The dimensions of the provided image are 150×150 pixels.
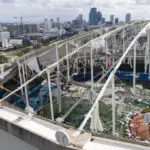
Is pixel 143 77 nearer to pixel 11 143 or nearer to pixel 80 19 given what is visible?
pixel 11 143

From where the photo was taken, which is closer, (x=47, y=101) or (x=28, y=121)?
(x=28, y=121)

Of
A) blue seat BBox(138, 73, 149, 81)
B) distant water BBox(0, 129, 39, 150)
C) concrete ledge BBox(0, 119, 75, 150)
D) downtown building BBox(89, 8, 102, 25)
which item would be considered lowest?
blue seat BBox(138, 73, 149, 81)

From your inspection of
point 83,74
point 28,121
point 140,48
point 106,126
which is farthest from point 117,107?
point 140,48

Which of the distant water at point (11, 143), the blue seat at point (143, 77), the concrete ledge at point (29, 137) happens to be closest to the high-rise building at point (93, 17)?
the blue seat at point (143, 77)

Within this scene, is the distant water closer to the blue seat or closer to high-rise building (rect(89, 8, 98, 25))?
the blue seat

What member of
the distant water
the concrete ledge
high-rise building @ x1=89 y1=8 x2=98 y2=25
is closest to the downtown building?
high-rise building @ x1=89 y1=8 x2=98 y2=25

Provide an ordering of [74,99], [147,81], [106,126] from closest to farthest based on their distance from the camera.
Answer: [106,126] < [74,99] < [147,81]

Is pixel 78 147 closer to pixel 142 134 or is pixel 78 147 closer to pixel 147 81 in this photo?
pixel 142 134

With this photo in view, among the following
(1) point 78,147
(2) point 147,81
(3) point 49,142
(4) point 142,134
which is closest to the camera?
(1) point 78,147

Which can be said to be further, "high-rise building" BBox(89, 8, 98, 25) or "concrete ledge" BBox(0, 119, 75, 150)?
"high-rise building" BBox(89, 8, 98, 25)
